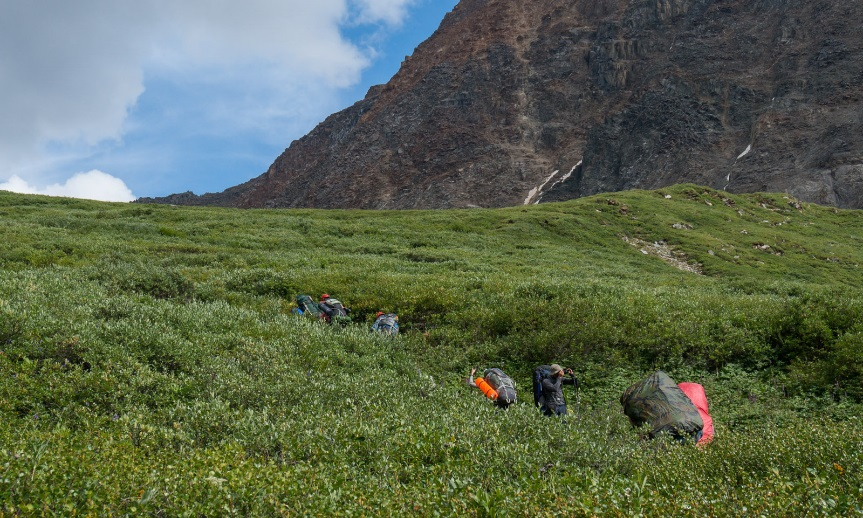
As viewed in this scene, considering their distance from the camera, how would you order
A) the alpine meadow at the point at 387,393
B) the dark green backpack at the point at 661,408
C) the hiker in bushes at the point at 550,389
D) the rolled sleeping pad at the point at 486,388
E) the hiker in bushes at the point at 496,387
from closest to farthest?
the alpine meadow at the point at 387,393 → the dark green backpack at the point at 661,408 → the hiker in bushes at the point at 550,389 → the hiker in bushes at the point at 496,387 → the rolled sleeping pad at the point at 486,388

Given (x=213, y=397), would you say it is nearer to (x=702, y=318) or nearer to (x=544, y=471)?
(x=544, y=471)

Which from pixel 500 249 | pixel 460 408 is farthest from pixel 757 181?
pixel 460 408

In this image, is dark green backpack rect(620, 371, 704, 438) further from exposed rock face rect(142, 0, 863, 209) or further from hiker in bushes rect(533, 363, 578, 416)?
exposed rock face rect(142, 0, 863, 209)

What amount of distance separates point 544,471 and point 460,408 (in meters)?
2.66

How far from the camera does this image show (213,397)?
8.98 m

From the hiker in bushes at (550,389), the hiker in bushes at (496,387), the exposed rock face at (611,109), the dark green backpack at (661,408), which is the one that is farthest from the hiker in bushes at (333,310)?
the exposed rock face at (611,109)

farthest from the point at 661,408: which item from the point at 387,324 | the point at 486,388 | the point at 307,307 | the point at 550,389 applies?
the point at 307,307

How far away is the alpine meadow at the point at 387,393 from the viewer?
5.35 m

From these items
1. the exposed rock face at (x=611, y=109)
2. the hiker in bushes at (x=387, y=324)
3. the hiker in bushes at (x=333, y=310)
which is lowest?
the hiker in bushes at (x=387, y=324)

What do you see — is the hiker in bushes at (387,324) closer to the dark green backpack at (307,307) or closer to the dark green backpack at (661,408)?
the dark green backpack at (307,307)

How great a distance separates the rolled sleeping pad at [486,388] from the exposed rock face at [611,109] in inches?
3929

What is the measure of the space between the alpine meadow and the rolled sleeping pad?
80 centimetres

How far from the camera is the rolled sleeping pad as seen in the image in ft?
36.7

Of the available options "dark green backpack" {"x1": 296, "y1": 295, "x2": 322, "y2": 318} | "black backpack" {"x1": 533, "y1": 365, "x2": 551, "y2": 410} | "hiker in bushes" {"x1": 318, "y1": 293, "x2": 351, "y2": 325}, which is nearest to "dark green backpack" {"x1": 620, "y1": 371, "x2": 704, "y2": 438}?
"black backpack" {"x1": 533, "y1": 365, "x2": 551, "y2": 410}
